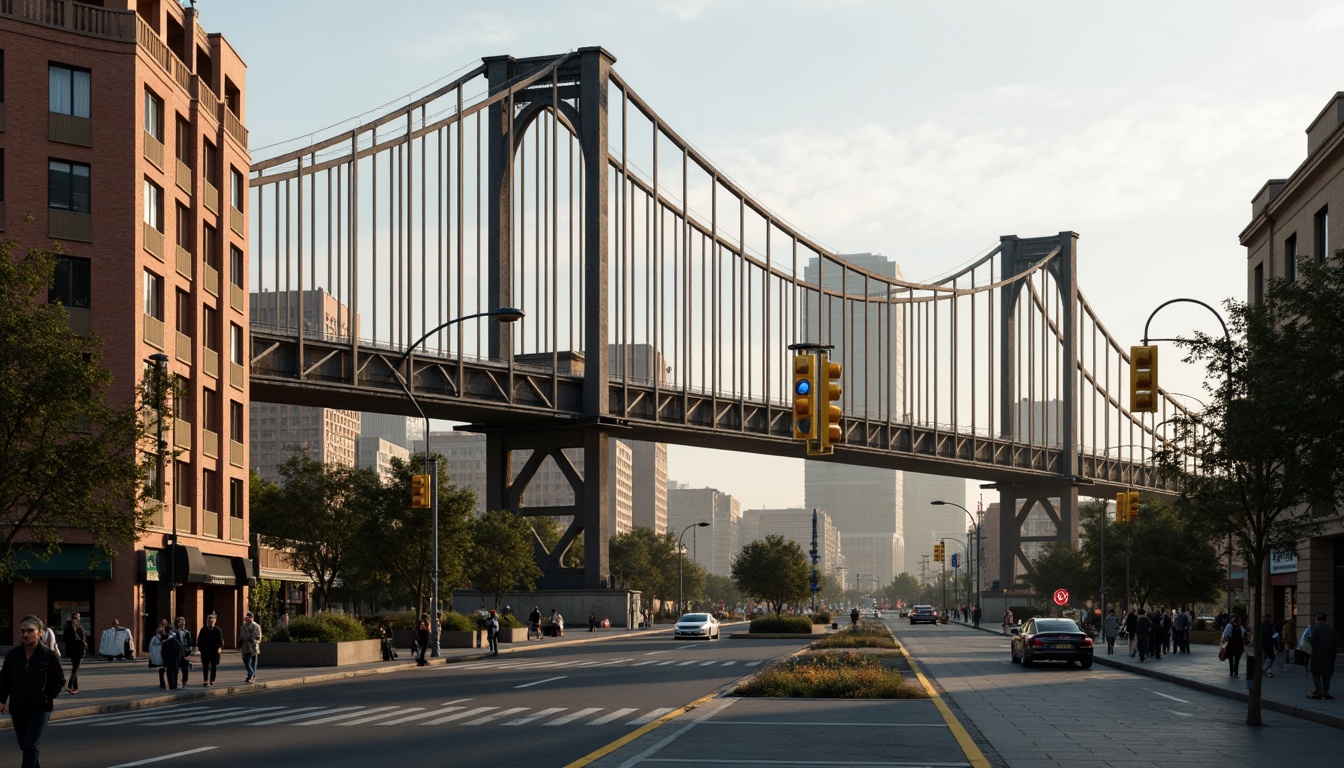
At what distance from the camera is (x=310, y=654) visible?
4362cm

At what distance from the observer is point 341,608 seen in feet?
485

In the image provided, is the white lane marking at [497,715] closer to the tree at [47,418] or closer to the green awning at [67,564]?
the tree at [47,418]

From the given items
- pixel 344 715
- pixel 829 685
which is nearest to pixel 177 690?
pixel 344 715

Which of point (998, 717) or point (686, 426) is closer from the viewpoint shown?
point (998, 717)

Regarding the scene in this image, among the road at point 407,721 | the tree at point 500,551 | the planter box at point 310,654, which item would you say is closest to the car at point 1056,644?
the road at point 407,721

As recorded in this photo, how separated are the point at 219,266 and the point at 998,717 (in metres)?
43.1

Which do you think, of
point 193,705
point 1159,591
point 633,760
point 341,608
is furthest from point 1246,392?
point 341,608

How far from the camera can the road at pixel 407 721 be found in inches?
714

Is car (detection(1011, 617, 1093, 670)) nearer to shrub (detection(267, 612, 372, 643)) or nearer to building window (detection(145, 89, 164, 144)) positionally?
shrub (detection(267, 612, 372, 643))

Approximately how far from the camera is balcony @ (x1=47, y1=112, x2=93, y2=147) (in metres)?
49.5

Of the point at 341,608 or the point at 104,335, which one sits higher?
the point at 104,335

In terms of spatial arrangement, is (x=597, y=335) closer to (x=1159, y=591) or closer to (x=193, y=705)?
(x=1159, y=591)

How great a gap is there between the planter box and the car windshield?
2008 cm

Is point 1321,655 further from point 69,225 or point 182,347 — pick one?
point 182,347
